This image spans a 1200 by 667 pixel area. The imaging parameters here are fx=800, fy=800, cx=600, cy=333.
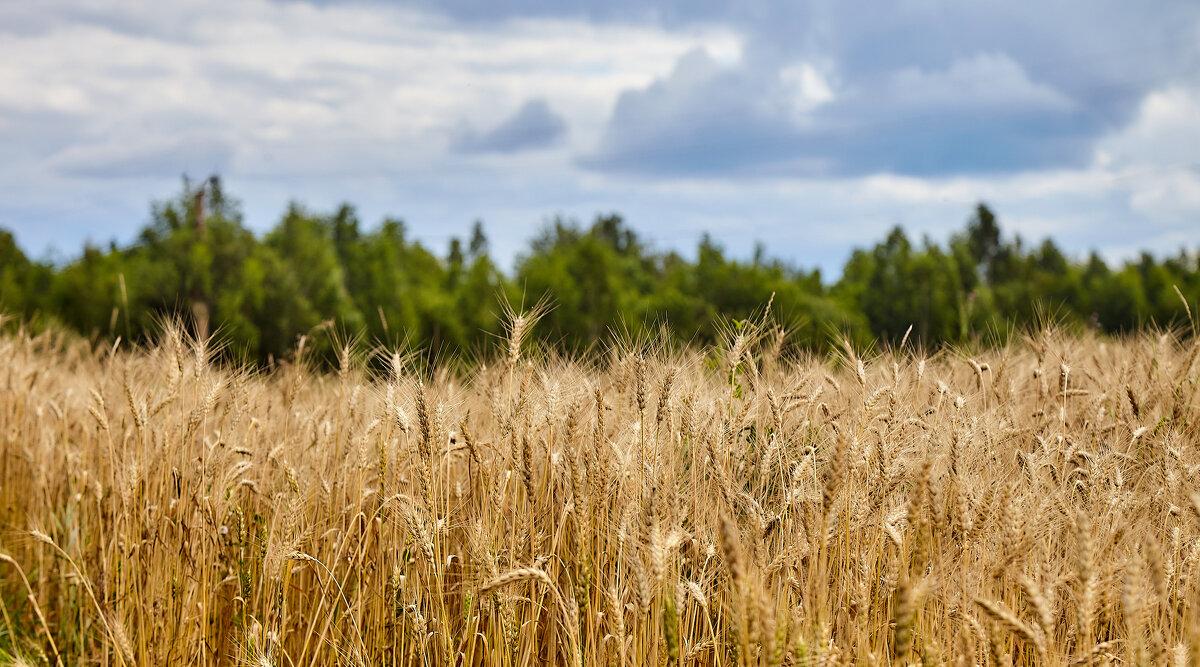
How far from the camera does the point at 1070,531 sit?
2.19 metres

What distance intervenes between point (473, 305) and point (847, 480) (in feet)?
61.0

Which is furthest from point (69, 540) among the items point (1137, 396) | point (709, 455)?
point (1137, 396)

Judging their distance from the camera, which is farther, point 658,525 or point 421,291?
point 421,291

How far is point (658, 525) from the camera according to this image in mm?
1709

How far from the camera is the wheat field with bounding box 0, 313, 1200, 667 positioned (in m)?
1.91

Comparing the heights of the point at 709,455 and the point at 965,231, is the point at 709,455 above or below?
below

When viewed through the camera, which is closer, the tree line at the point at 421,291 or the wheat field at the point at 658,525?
the wheat field at the point at 658,525

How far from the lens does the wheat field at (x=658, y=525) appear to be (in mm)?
1905

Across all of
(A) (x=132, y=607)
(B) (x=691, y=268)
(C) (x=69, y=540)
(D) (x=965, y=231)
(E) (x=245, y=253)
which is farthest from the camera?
(D) (x=965, y=231)

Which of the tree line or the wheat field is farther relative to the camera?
the tree line

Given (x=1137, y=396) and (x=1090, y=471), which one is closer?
(x=1090, y=471)

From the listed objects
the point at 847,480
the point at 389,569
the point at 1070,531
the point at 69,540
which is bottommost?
the point at 69,540

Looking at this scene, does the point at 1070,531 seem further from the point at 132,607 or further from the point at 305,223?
the point at 305,223

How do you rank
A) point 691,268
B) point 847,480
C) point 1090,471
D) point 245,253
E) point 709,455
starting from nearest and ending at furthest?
point 847,480
point 709,455
point 1090,471
point 245,253
point 691,268
